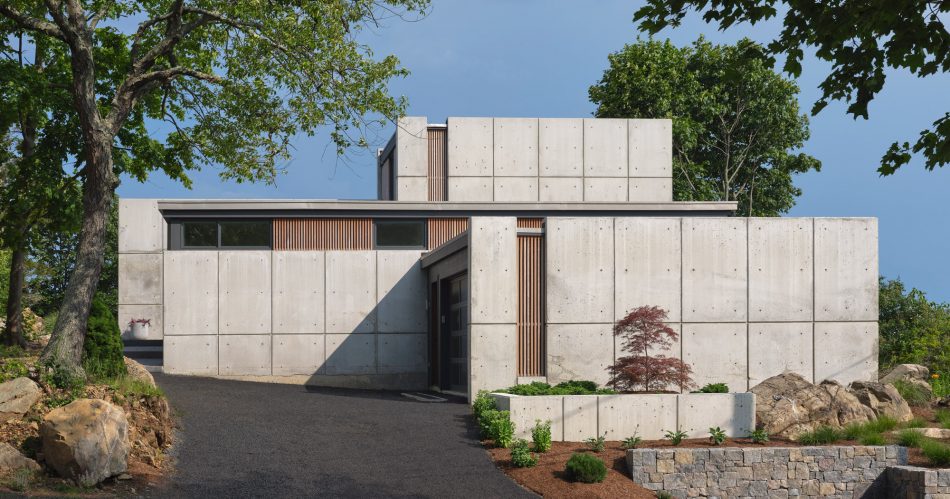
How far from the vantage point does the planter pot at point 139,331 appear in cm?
2956

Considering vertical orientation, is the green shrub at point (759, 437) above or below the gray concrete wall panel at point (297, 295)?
below

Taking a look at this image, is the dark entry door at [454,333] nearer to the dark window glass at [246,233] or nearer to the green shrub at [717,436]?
the dark window glass at [246,233]

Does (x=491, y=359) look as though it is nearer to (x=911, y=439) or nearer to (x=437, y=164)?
(x=911, y=439)

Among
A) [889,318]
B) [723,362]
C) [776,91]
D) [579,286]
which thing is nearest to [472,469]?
[579,286]

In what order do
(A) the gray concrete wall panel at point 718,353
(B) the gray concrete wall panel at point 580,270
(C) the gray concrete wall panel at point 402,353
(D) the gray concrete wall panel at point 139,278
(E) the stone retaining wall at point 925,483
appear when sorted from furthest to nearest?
(D) the gray concrete wall panel at point 139,278 < (C) the gray concrete wall panel at point 402,353 < (A) the gray concrete wall panel at point 718,353 < (B) the gray concrete wall panel at point 580,270 < (E) the stone retaining wall at point 925,483

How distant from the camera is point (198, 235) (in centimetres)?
2627

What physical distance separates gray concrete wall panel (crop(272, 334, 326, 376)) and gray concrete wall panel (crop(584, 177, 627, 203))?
1058 centimetres

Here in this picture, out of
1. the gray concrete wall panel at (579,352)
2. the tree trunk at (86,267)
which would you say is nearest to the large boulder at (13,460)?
the tree trunk at (86,267)

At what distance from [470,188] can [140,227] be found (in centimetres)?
1057

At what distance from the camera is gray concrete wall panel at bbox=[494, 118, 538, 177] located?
101 ft

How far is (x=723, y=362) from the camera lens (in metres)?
21.1

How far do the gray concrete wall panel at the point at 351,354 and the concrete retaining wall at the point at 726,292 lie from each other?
7.09m

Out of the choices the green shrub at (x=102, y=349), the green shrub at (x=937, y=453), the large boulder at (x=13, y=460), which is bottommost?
the green shrub at (x=937, y=453)

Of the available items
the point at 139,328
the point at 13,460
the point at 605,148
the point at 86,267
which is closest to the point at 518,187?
the point at 605,148
